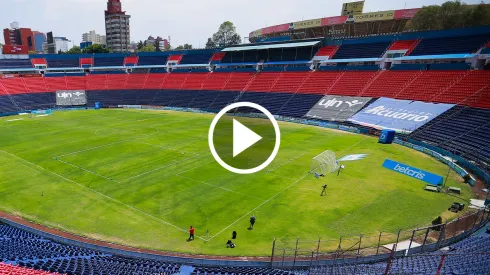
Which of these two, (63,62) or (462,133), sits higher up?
(63,62)

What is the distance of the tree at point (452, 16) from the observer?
7325 cm

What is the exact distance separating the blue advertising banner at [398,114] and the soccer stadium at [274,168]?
12.7 inches

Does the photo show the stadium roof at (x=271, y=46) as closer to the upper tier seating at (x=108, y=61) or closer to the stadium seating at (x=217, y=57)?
the stadium seating at (x=217, y=57)

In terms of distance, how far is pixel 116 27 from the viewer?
17725cm

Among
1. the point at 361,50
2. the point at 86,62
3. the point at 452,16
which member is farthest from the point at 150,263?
the point at 86,62

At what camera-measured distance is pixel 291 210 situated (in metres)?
23.1

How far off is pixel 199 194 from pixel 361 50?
2305 inches

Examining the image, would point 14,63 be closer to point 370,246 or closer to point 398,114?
point 398,114

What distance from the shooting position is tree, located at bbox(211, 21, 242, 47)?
6053 inches

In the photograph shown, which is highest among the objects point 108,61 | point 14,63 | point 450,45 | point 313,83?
point 450,45

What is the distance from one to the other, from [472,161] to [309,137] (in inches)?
793

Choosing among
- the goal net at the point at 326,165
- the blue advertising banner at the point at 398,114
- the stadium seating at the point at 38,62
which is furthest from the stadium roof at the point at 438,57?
the stadium seating at the point at 38,62

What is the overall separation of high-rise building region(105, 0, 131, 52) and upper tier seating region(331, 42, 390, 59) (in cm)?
14690

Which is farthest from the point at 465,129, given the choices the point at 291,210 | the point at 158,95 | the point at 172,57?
the point at 172,57
